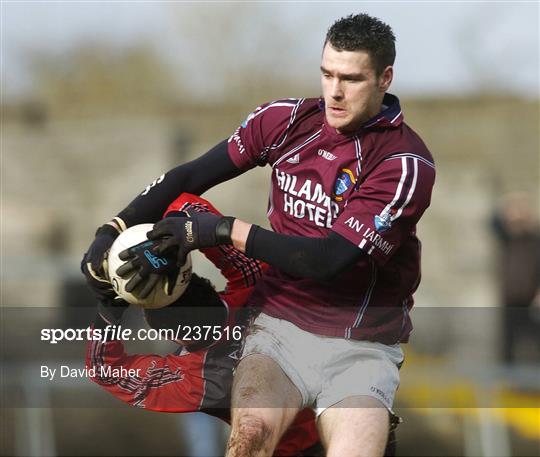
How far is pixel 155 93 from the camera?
1966cm

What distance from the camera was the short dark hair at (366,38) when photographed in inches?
173

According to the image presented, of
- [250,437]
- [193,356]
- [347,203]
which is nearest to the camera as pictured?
[250,437]

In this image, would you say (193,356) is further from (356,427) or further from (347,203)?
(347,203)

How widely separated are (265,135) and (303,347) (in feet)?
3.17

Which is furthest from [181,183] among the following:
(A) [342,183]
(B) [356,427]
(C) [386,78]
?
(B) [356,427]

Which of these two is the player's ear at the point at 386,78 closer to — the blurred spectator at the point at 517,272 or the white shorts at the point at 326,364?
the white shorts at the point at 326,364

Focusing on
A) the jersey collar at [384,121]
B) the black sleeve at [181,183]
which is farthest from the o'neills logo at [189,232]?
the jersey collar at [384,121]

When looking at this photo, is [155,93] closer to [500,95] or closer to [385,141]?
[500,95]

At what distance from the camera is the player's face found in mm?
4375

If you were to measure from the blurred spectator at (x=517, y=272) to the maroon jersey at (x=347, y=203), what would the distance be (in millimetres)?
4556

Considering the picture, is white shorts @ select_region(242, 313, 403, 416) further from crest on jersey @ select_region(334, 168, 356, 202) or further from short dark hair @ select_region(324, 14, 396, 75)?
short dark hair @ select_region(324, 14, 396, 75)

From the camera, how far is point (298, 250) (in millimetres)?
4301

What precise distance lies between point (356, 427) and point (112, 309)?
1264 mm

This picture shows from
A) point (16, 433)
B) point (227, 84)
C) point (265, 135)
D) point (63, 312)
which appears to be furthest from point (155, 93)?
point (265, 135)
